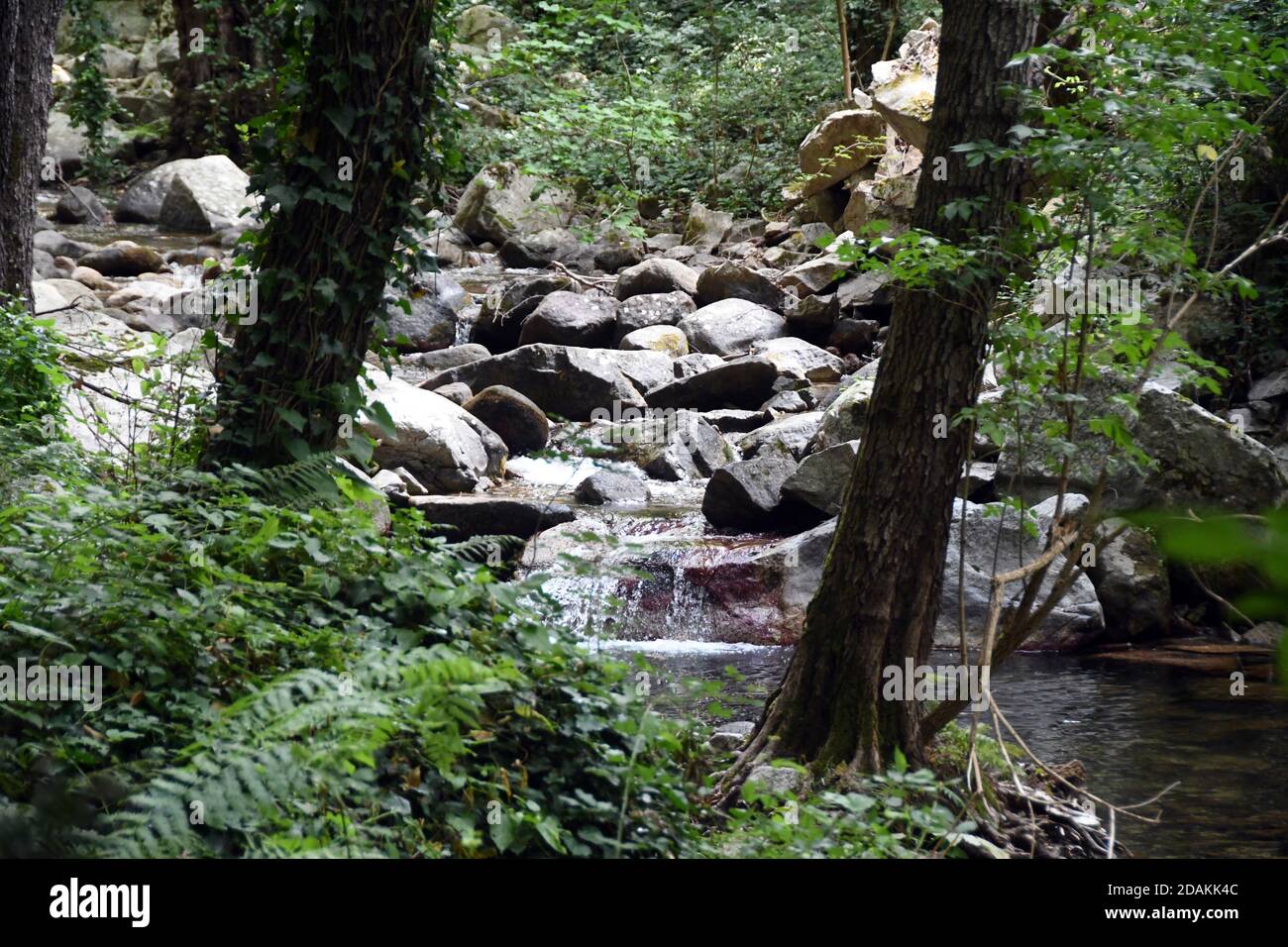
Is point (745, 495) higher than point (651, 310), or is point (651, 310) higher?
point (651, 310)

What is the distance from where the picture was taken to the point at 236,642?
146 inches

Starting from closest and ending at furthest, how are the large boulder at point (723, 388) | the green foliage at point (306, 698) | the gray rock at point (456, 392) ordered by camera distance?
the green foliage at point (306, 698) < the gray rock at point (456, 392) < the large boulder at point (723, 388)

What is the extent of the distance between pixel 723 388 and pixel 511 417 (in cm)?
306

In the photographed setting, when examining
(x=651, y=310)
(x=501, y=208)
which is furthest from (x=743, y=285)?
(x=501, y=208)

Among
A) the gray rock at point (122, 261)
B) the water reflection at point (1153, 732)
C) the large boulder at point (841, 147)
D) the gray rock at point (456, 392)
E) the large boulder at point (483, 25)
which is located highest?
the large boulder at point (483, 25)

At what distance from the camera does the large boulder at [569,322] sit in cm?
1600

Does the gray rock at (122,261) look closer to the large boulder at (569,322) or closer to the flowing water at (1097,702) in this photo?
the large boulder at (569,322)

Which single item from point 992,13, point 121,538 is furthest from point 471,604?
point 992,13

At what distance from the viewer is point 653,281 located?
17953 millimetres

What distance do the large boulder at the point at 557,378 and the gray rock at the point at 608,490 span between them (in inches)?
75.1

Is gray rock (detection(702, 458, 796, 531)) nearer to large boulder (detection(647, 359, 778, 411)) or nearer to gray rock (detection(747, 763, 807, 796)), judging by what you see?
large boulder (detection(647, 359, 778, 411))

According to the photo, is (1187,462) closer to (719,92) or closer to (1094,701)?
(1094,701)

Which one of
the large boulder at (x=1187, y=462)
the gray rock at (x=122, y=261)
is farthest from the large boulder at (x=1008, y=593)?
the gray rock at (x=122, y=261)
